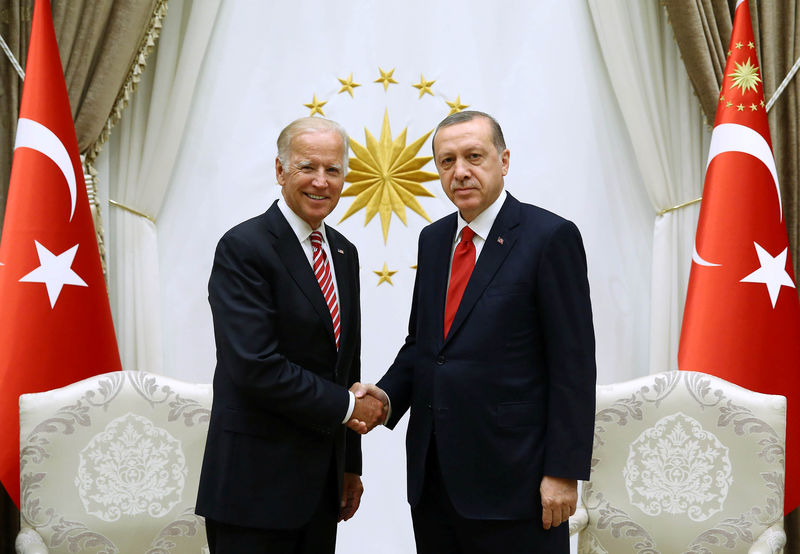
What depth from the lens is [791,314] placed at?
3049 millimetres

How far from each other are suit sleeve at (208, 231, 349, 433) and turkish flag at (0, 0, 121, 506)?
127cm

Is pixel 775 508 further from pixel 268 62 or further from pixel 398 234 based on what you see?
pixel 268 62

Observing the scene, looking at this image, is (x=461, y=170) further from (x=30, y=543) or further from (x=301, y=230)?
(x=30, y=543)

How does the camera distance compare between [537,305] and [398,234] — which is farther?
[398,234]

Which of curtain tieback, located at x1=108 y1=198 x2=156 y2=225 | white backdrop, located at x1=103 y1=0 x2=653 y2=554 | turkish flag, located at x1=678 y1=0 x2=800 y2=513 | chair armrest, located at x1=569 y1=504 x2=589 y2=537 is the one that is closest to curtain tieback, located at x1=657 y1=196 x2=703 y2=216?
white backdrop, located at x1=103 y1=0 x2=653 y2=554

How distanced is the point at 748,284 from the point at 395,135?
159 centimetres

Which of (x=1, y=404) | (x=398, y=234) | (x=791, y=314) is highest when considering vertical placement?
(x=398, y=234)

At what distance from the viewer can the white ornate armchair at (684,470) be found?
251cm

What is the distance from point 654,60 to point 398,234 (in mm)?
1359

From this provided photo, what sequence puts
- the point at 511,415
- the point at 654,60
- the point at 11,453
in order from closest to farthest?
the point at 511,415 → the point at 11,453 → the point at 654,60

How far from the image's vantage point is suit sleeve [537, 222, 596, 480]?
6.17 ft

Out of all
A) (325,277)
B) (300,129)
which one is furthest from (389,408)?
(300,129)

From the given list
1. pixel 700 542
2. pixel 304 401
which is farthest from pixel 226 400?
pixel 700 542

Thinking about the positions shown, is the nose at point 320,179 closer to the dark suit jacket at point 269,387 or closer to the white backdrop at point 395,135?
the dark suit jacket at point 269,387
